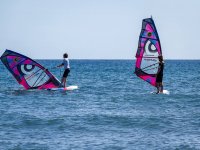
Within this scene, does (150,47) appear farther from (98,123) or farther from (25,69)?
(98,123)

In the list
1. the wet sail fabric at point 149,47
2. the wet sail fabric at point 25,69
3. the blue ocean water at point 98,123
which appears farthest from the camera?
the wet sail fabric at point 25,69

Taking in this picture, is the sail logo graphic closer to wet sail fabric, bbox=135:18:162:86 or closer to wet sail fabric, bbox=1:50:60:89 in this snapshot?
wet sail fabric, bbox=135:18:162:86

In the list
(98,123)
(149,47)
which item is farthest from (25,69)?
(98,123)

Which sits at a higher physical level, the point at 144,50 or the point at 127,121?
the point at 144,50

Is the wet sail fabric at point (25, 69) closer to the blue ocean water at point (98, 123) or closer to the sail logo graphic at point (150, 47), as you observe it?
the blue ocean water at point (98, 123)

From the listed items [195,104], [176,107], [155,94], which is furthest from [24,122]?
[155,94]

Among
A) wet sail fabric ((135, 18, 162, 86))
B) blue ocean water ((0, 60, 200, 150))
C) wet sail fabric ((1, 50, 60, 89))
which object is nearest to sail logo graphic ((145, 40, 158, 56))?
wet sail fabric ((135, 18, 162, 86))

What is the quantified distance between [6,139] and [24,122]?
2448 millimetres

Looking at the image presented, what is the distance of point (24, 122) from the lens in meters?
15.1

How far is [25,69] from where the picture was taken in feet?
79.9

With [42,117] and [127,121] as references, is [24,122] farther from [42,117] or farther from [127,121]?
[127,121]

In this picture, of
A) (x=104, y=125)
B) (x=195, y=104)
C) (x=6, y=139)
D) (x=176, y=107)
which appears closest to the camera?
(x=6, y=139)

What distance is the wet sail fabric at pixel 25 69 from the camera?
79.7ft

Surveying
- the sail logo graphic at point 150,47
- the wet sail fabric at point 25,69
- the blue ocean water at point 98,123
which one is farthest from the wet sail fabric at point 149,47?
the wet sail fabric at point 25,69
